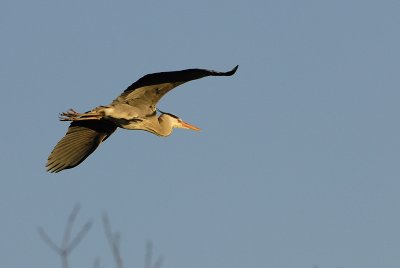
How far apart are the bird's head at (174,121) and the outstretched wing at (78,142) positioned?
34.8 inches

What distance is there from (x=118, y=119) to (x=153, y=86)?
952mm

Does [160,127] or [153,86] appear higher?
[153,86]

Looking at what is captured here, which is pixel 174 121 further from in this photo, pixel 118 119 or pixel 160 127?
pixel 118 119

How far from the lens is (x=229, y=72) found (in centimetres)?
946

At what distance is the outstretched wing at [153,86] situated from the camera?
9.97 metres

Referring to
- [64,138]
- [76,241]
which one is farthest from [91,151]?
[76,241]

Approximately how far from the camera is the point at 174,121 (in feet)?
45.2

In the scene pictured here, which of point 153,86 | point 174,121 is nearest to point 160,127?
point 174,121

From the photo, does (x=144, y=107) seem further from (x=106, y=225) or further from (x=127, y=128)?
(x=106, y=225)

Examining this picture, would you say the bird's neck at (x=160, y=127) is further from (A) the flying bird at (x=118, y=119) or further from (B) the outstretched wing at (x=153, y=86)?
(B) the outstretched wing at (x=153, y=86)

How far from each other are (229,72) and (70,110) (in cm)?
345

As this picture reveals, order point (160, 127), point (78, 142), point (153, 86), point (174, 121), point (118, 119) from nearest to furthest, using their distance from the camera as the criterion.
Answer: point (153, 86) → point (118, 119) → point (78, 142) → point (160, 127) → point (174, 121)

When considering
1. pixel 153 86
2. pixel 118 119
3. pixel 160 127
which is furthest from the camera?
pixel 160 127

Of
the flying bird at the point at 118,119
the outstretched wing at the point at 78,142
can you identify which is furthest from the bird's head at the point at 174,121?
the outstretched wing at the point at 78,142
